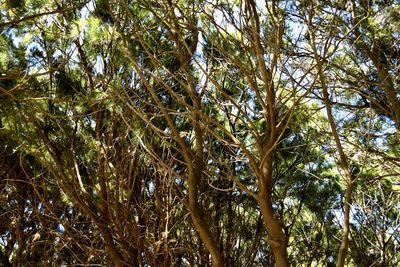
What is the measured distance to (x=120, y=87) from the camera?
3486 mm

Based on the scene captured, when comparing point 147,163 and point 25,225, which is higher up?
point 25,225

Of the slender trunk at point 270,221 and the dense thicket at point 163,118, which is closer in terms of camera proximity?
the slender trunk at point 270,221

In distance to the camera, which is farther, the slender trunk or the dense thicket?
the dense thicket

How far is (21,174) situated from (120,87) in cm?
233

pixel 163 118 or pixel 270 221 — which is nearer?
pixel 270 221

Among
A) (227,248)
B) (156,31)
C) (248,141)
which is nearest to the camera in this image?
(227,248)

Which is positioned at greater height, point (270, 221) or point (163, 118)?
point (163, 118)

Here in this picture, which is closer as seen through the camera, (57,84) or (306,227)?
(57,84)

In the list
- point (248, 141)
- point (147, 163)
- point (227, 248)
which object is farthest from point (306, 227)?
point (147, 163)

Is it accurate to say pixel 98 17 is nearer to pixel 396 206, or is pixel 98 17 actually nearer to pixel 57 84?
pixel 57 84

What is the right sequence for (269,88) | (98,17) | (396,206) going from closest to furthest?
(269,88), (98,17), (396,206)

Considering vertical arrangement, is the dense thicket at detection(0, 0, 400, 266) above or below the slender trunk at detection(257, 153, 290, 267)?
above

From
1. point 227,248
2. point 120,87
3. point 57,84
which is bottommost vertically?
point 227,248

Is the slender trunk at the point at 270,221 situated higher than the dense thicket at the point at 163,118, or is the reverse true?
the dense thicket at the point at 163,118
